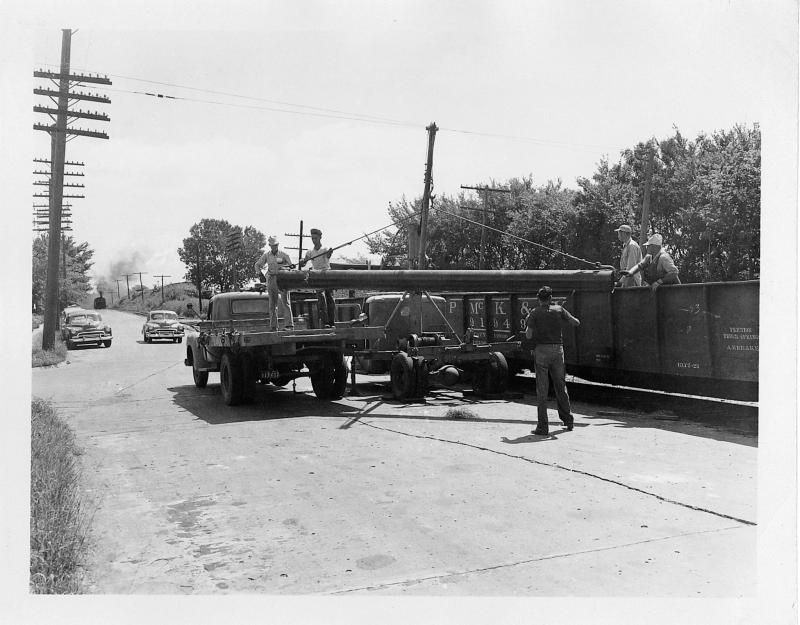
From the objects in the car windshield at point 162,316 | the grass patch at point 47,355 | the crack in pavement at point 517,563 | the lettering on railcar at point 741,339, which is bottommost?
the crack in pavement at point 517,563

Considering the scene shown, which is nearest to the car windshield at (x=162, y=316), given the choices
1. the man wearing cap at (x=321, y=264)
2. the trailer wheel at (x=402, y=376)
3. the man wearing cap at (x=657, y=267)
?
the man wearing cap at (x=321, y=264)

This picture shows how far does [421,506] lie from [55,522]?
2742mm

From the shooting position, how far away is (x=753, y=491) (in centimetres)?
641

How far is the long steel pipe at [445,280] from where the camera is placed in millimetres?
12141

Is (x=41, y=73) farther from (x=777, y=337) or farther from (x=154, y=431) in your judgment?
(x=777, y=337)

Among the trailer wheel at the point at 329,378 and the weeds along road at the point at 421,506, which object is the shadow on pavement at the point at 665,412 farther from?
the trailer wheel at the point at 329,378

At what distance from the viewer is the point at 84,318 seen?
3152cm

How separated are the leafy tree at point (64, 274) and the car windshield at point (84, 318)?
1.45m

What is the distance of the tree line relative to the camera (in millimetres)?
26828

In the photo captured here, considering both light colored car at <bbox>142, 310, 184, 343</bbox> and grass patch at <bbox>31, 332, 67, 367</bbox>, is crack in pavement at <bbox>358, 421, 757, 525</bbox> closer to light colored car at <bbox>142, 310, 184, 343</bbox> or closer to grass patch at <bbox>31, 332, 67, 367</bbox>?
grass patch at <bbox>31, 332, 67, 367</bbox>

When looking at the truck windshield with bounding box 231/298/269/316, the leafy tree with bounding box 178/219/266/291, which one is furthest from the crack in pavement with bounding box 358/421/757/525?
the leafy tree with bounding box 178/219/266/291

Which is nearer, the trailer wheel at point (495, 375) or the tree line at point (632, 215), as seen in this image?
the trailer wheel at point (495, 375)

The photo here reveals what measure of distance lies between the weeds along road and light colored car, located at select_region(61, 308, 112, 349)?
20.9 metres

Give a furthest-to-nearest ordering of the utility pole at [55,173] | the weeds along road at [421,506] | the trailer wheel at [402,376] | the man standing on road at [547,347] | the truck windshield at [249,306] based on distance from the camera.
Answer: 1. the utility pole at [55,173]
2. the truck windshield at [249,306]
3. the trailer wheel at [402,376]
4. the man standing on road at [547,347]
5. the weeds along road at [421,506]
